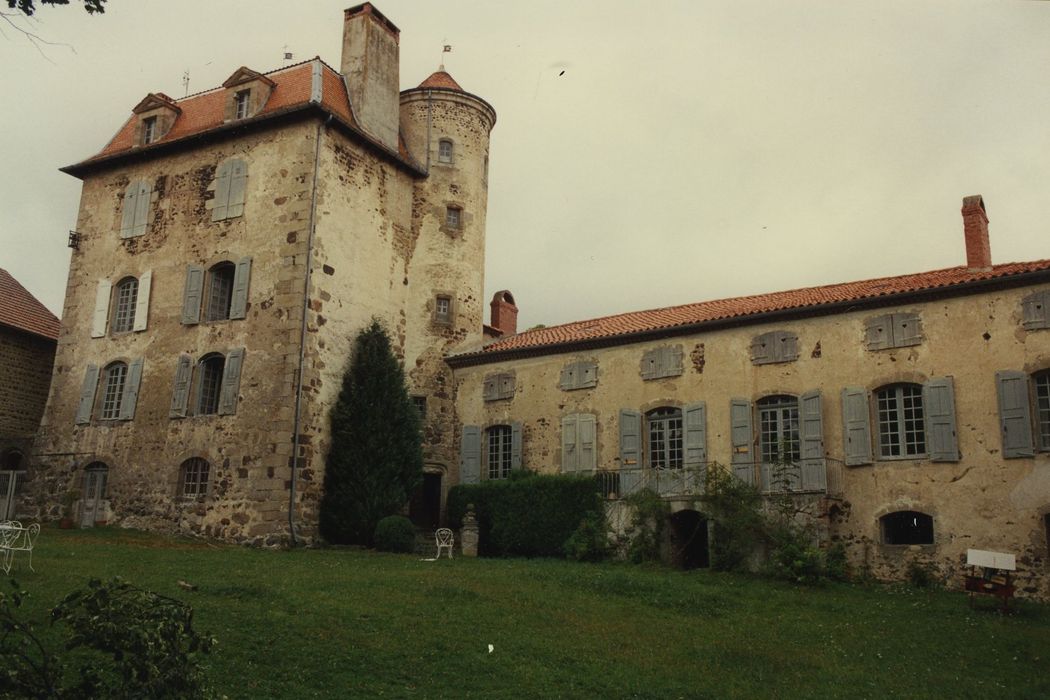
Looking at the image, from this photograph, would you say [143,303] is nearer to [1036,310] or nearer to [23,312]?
[23,312]

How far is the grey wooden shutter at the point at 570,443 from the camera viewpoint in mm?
22000

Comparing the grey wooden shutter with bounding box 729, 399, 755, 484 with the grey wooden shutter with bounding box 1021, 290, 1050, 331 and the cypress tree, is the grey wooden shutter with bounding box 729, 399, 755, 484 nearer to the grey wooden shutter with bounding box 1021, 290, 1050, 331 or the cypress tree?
the grey wooden shutter with bounding box 1021, 290, 1050, 331

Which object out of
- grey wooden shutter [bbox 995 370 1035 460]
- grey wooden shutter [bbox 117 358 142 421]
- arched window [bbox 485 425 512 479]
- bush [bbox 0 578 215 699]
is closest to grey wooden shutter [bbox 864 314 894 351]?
grey wooden shutter [bbox 995 370 1035 460]

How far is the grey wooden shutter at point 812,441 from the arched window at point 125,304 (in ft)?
57.0

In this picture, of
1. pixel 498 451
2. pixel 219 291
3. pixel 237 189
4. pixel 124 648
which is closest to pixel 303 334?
pixel 219 291

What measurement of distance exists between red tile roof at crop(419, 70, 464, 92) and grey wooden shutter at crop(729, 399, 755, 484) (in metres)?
13.4

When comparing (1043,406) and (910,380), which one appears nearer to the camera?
(1043,406)

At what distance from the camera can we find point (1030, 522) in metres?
16.3

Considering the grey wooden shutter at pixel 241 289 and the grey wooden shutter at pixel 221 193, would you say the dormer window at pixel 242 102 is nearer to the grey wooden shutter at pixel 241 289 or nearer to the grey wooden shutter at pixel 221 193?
the grey wooden shutter at pixel 221 193

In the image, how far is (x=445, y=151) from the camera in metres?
26.3

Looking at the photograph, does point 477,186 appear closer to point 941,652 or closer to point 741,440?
point 741,440

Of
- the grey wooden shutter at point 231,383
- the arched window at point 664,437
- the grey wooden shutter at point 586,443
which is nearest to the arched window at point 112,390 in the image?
the grey wooden shutter at point 231,383

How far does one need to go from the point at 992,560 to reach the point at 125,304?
2152cm

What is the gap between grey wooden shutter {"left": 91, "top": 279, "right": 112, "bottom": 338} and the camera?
23906 mm
